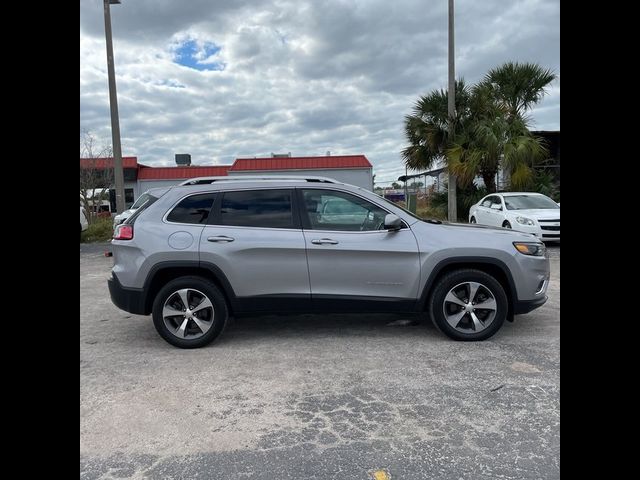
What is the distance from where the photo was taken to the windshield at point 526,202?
11891 millimetres

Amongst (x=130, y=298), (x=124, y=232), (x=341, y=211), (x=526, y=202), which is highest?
(x=526, y=202)

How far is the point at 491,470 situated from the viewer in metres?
2.52

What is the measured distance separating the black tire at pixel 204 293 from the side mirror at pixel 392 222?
A: 70.2 inches

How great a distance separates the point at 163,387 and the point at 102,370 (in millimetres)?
833

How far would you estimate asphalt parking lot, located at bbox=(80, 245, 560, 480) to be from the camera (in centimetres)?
263

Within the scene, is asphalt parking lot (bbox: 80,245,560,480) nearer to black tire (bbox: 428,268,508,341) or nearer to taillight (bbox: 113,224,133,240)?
black tire (bbox: 428,268,508,341)

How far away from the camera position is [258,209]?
4.71 metres

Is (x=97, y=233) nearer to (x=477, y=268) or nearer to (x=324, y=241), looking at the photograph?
(x=324, y=241)

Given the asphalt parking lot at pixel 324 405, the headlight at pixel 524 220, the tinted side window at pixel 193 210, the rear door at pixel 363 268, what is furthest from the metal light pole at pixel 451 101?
the tinted side window at pixel 193 210

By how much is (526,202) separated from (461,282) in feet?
28.6

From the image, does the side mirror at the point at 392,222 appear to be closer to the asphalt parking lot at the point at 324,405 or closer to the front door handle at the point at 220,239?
the asphalt parking lot at the point at 324,405

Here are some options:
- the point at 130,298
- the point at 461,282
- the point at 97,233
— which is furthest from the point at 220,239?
the point at 97,233
